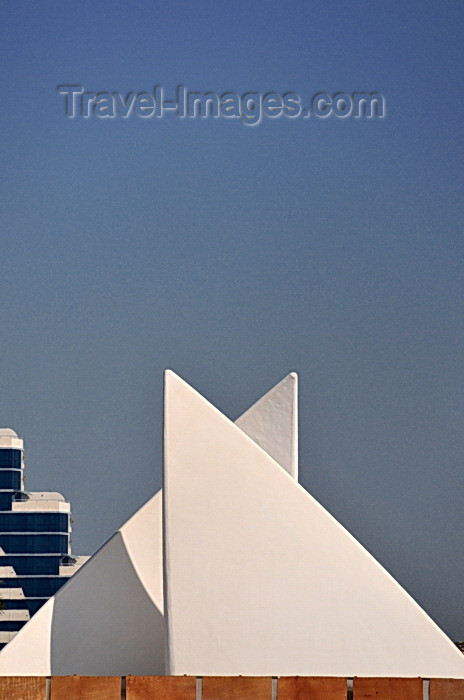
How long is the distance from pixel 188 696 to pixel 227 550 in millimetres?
4660

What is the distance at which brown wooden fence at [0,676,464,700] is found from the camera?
19703mm

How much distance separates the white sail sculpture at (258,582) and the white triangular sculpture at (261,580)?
2 centimetres

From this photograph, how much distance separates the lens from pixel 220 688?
20016mm

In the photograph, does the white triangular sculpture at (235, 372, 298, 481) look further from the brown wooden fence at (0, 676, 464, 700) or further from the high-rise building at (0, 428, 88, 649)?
the high-rise building at (0, 428, 88, 649)

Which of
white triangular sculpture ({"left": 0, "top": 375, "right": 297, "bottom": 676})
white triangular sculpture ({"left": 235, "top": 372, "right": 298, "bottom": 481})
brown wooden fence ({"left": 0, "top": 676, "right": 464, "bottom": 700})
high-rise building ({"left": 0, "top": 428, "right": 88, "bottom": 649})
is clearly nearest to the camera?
brown wooden fence ({"left": 0, "top": 676, "right": 464, "bottom": 700})

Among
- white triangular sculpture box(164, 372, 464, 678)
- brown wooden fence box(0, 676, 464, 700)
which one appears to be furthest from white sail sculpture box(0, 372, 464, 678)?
brown wooden fence box(0, 676, 464, 700)

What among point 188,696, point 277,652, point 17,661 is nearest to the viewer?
point 188,696

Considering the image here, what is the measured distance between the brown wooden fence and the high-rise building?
97.3 m

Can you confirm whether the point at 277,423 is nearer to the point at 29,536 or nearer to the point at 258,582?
the point at 258,582

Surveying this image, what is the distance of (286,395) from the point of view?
3095 centimetres

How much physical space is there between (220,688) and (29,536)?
100381 mm

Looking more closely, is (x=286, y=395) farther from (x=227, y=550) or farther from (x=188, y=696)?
A: (x=188, y=696)

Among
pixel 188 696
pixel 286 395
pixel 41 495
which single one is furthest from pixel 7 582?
pixel 188 696

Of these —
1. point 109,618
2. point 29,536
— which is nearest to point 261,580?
point 109,618
